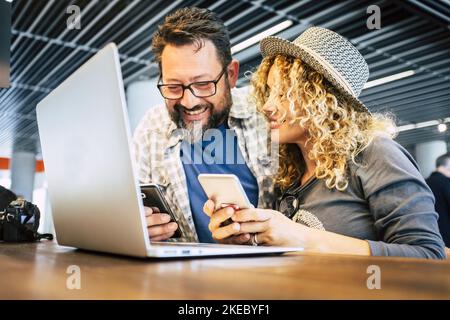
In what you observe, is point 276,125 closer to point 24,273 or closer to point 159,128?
point 159,128

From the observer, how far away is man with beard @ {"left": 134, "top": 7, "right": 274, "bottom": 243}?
2.06 meters

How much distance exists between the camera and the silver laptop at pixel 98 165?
2.51 ft

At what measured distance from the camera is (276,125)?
1734 mm

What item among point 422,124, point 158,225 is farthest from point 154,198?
point 422,124

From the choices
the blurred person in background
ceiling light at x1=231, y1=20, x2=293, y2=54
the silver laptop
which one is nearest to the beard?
the silver laptop

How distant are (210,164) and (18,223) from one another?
2.84ft

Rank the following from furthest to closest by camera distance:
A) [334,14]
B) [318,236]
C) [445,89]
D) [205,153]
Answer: [445,89], [334,14], [205,153], [318,236]

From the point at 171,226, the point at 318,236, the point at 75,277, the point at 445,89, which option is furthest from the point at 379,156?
the point at 445,89

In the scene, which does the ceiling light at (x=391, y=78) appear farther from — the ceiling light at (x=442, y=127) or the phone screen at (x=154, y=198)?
the phone screen at (x=154, y=198)

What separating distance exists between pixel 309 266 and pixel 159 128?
5.19 ft

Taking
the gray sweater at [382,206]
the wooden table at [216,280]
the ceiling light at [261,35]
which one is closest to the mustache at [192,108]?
the gray sweater at [382,206]

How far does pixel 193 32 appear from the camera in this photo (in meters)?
2.23

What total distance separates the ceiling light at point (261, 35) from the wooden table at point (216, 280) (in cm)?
489

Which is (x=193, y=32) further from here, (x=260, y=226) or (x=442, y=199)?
(x=442, y=199)
